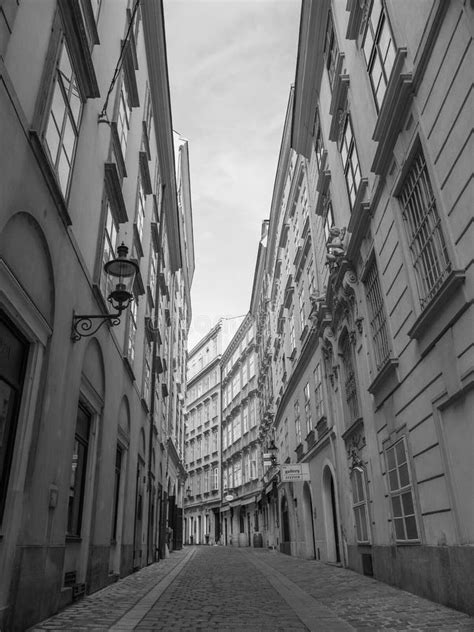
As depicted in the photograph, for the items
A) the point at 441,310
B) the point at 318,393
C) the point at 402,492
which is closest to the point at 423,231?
the point at 441,310

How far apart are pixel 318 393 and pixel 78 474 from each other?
1082 centimetres

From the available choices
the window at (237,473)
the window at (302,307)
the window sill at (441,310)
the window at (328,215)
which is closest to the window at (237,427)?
the window at (237,473)

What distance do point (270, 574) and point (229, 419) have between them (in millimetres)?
36551

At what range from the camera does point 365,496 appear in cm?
1243

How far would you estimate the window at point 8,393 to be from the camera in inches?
230

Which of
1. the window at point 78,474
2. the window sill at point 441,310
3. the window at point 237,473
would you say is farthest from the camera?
the window at point 237,473

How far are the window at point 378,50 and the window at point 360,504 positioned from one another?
27.6 ft

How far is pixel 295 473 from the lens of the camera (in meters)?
19.0

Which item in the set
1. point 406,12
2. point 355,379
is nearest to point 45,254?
Result: point 406,12

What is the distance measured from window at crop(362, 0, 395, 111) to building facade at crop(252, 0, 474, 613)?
4cm

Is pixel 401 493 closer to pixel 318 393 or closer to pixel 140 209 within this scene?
pixel 318 393

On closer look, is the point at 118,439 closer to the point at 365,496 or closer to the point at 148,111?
the point at 365,496

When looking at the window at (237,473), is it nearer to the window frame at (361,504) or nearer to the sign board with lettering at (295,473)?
the sign board with lettering at (295,473)

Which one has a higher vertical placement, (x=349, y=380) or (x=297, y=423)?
(x=297, y=423)
